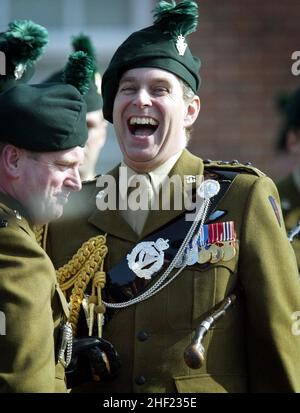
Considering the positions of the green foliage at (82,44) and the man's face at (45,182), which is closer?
the man's face at (45,182)

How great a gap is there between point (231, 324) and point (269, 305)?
0.17 meters

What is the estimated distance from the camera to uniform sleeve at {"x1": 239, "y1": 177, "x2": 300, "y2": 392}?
195 inches

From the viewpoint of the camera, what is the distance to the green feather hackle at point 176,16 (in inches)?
201

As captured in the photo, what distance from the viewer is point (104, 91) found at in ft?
17.5

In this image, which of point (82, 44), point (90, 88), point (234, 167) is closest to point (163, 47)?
point (234, 167)

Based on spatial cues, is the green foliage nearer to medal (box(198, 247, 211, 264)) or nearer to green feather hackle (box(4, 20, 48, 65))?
green feather hackle (box(4, 20, 48, 65))

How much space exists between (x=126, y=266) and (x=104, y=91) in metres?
0.73

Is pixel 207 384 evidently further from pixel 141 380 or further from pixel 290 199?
pixel 290 199

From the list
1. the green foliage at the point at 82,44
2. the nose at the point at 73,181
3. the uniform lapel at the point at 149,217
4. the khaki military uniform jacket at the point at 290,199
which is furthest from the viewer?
the khaki military uniform jacket at the point at 290,199

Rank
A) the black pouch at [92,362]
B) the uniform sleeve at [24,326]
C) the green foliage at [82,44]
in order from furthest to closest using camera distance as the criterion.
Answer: the green foliage at [82,44], the black pouch at [92,362], the uniform sleeve at [24,326]

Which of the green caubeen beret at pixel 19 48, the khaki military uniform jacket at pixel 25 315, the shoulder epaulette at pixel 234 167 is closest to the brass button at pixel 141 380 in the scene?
the khaki military uniform jacket at pixel 25 315

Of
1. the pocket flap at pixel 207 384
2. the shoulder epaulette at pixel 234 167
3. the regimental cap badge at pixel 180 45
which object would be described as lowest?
the pocket flap at pixel 207 384

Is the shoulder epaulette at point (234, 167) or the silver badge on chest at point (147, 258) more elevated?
the shoulder epaulette at point (234, 167)

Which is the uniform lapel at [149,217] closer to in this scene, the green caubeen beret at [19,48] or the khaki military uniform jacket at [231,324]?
the khaki military uniform jacket at [231,324]
